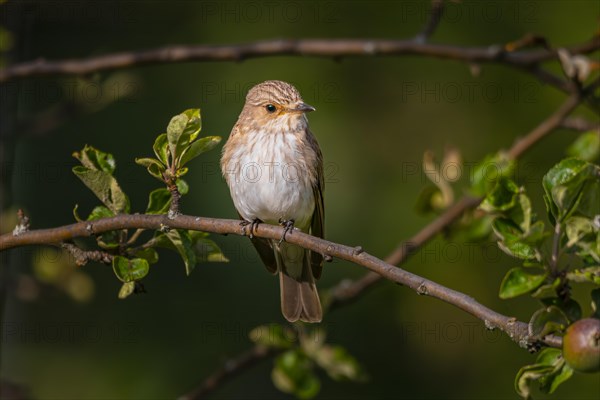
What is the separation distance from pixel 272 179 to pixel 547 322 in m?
2.19

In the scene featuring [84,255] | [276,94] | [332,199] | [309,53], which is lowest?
[332,199]

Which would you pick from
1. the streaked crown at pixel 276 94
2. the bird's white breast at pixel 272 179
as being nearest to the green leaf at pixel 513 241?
the bird's white breast at pixel 272 179

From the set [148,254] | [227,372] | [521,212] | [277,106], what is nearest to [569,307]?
[521,212]

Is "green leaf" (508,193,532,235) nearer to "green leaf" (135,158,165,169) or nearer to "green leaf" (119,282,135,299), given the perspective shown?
"green leaf" (135,158,165,169)

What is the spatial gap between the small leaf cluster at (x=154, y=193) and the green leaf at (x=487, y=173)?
123 centimetres

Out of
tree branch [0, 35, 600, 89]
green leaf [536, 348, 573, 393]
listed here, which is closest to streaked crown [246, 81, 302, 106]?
tree branch [0, 35, 600, 89]

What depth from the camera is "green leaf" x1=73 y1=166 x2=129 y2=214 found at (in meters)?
2.70

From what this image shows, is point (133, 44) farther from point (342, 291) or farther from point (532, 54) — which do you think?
point (532, 54)

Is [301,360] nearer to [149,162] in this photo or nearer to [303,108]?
[303,108]

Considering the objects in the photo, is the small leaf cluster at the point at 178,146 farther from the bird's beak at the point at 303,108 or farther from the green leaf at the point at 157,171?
the bird's beak at the point at 303,108

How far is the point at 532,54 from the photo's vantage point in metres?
3.43

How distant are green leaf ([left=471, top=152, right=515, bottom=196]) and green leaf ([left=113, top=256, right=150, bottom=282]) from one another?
1.46m

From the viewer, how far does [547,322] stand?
7.36 feet

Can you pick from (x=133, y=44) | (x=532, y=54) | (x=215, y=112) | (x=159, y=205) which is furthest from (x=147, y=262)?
(x=133, y=44)
